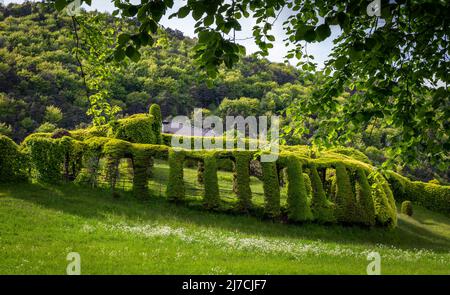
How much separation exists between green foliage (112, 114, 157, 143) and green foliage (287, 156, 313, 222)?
2146cm

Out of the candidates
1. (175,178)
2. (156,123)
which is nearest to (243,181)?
(175,178)

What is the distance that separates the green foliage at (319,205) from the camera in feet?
105

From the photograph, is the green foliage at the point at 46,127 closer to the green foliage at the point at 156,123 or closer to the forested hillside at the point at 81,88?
the forested hillside at the point at 81,88

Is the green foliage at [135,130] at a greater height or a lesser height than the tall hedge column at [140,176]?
greater

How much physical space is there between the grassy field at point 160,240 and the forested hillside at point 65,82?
51.4 m

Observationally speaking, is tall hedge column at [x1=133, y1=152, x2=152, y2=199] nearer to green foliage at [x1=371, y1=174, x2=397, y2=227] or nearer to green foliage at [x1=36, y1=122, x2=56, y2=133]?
green foliage at [x1=371, y1=174, x2=397, y2=227]

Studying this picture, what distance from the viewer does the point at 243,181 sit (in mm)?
31812

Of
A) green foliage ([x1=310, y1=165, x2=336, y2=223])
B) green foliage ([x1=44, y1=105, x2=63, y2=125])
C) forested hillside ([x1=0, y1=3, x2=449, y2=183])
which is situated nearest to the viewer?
green foliage ([x1=310, y1=165, x2=336, y2=223])

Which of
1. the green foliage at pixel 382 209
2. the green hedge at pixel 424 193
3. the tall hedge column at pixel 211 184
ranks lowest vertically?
the green hedge at pixel 424 193

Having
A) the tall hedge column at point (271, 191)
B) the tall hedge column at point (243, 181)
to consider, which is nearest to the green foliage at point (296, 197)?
the tall hedge column at point (271, 191)

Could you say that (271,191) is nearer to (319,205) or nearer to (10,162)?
(319,205)

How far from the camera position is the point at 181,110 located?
12362 cm

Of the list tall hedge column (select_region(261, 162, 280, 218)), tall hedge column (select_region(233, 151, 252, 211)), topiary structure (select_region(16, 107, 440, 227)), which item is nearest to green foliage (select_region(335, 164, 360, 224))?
topiary structure (select_region(16, 107, 440, 227))

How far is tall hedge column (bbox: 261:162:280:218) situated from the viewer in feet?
102
